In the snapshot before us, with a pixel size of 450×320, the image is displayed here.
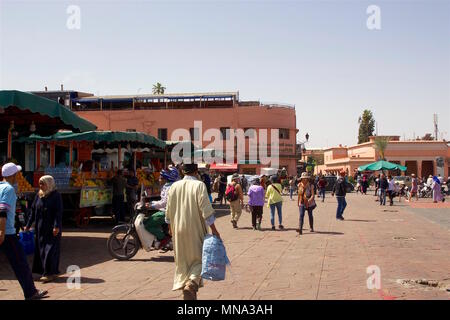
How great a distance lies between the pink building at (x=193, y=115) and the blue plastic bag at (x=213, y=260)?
45219 mm

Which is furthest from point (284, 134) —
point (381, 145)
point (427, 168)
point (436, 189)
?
point (436, 189)

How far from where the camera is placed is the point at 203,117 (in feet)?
167

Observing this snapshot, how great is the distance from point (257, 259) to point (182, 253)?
14.3 feet

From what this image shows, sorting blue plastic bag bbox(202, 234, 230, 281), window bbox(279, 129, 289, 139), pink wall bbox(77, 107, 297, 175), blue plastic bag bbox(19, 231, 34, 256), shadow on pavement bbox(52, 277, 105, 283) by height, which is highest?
pink wall bbox(77, 107, 297, 175)

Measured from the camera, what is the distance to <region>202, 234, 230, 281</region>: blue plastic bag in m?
4.88

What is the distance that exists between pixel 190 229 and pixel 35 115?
26.1 ft

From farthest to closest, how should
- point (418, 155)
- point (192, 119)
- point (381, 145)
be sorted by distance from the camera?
point (418, 155), point (381, 145), point (192, 119)

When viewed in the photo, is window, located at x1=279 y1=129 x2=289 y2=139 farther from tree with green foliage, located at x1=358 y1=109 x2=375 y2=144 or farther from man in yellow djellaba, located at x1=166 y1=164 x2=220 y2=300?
man in yellow djellaba, located at x1=166 y1=164 x2=220 y2=300

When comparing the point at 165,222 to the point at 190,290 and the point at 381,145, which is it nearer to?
the point at 190,290

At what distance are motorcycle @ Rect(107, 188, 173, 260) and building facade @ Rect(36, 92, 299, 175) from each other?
40.7 m

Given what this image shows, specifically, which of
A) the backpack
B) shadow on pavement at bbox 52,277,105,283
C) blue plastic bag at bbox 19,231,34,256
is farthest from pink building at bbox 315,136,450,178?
shadow on pavement at bbox 52,277,105,283

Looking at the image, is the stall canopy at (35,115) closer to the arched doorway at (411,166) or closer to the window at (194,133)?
the window at (194,133)

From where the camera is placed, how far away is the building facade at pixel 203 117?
167 ft

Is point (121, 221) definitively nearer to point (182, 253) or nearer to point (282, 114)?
point (182, 253)
